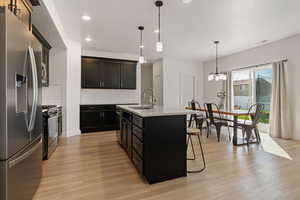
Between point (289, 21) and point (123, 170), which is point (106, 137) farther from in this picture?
point (289, 21)

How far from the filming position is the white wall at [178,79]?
658 cm

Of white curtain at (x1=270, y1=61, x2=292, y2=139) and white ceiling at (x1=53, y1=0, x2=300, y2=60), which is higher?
white ceiling at (x1=53, y1=0, x2=300, y2=60)

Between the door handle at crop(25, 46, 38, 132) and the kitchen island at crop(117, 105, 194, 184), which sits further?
the kitchen island at crop(117, 105, 194, 184)

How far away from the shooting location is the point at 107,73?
5.20 meters

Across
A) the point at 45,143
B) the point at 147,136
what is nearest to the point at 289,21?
the point at 147,136

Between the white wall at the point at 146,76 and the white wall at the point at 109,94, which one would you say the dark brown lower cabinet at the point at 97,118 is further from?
the white wall at the point at 146,76

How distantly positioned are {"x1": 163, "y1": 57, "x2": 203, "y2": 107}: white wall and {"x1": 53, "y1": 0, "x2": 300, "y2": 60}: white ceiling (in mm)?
1832

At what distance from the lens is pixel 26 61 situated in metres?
1.44

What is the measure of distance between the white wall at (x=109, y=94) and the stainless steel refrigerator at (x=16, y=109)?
12.3 feet

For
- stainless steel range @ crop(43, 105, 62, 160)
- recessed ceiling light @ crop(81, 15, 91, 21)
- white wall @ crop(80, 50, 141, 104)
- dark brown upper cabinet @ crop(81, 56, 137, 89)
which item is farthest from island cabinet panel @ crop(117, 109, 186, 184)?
white wall @ crop(80, 50, 141, 104)

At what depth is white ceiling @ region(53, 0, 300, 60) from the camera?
8.70 ft

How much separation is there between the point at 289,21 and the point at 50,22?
4.74m

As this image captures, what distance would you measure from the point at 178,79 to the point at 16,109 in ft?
20.0

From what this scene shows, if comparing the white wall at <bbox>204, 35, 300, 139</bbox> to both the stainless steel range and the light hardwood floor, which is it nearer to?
the light hardwood floor
